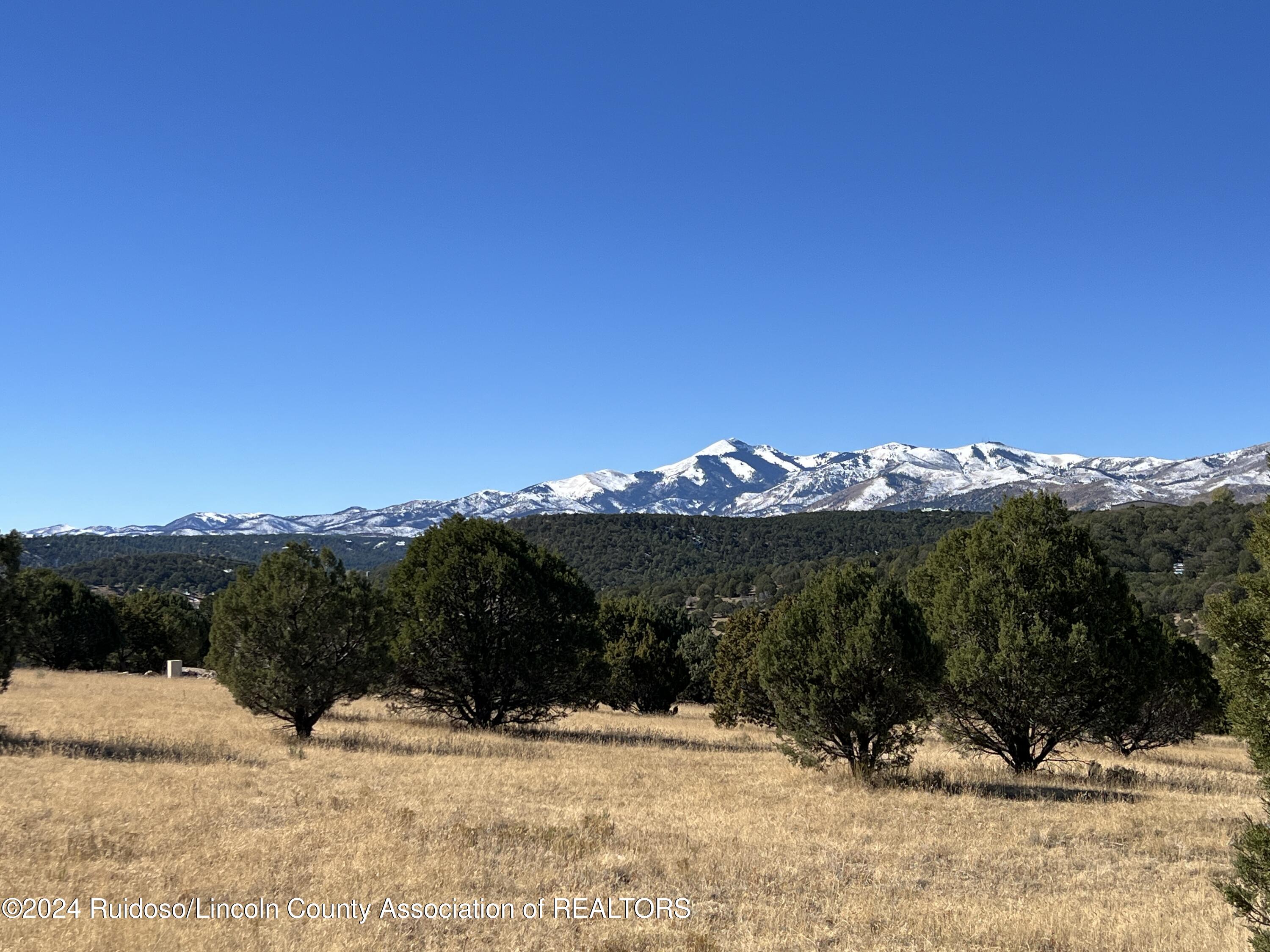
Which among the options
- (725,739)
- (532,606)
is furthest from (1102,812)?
(532,606)

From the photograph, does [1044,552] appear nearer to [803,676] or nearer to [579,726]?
[803,676]

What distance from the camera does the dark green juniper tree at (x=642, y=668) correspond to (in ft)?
167

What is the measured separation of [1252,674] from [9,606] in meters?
28.6

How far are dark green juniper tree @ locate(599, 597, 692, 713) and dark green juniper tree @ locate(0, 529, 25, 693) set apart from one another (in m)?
30.9

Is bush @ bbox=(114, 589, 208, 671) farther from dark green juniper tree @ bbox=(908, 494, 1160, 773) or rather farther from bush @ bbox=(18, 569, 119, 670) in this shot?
dark green juniper tree @ bbox=(908, 494, 1160, 773)

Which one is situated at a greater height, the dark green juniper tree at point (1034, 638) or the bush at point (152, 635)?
the dark green juniper tree at point (1034, 638)

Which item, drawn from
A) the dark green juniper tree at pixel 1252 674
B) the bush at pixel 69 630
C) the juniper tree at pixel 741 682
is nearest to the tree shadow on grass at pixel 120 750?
the dark green juniper tree at pixel 1252 674

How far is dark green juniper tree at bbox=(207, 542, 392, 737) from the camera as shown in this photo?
26.8 m

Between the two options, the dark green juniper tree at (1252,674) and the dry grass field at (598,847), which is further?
the dry grass field at (598,847)

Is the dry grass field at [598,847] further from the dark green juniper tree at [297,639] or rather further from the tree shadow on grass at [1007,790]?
the dark green juniper tree at [297,639]

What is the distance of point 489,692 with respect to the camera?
106ft

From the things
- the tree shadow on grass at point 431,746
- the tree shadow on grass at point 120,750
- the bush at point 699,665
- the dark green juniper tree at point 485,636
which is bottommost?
the bush at point 699,665

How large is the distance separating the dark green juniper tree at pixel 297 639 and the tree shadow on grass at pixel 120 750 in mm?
2782

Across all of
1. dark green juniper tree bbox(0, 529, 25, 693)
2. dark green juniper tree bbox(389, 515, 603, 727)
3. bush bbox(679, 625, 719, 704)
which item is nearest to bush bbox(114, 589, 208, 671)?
bush bbox(679, 625, 719, 704)
